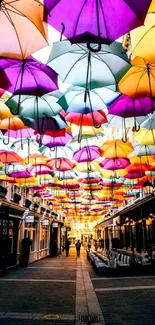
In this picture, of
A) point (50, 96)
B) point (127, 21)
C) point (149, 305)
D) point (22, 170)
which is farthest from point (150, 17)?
point (22, 170)

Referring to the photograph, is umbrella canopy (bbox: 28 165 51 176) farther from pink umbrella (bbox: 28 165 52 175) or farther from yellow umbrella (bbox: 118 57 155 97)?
yellow umbrella (bbox: 118 57 155 97)

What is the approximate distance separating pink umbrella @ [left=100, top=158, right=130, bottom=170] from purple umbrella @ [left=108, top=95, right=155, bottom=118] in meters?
4.57

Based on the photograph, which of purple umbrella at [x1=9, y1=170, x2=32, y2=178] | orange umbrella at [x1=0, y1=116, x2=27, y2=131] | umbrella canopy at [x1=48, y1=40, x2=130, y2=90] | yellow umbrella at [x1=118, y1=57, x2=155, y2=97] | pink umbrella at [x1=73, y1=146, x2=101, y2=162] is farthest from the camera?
purple umbrella at [x1=9, y1=170, x2=32, y2=178]

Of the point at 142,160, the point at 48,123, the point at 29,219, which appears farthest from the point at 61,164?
the point at 29,219

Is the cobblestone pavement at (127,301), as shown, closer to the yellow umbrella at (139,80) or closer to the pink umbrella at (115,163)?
the pink umbrella at (115,163)

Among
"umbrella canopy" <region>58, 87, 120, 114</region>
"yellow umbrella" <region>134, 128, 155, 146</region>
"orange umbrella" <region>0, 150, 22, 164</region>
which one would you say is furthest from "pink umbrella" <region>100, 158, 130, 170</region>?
"umbrella canopy" <region>58, 87, 120, 114</region>

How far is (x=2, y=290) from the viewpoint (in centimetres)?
1043

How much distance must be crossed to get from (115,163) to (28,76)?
262 inches

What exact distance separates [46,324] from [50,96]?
521cm

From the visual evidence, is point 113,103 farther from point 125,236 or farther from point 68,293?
point 125,236

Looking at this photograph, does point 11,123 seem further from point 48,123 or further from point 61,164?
point 61,164

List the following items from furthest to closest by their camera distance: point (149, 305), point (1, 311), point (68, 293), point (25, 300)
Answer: point (68, 293)
point (25, 300)
point (149, 305)
point (1, 311)

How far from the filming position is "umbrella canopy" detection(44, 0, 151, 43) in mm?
3402

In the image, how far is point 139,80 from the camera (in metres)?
5.09
